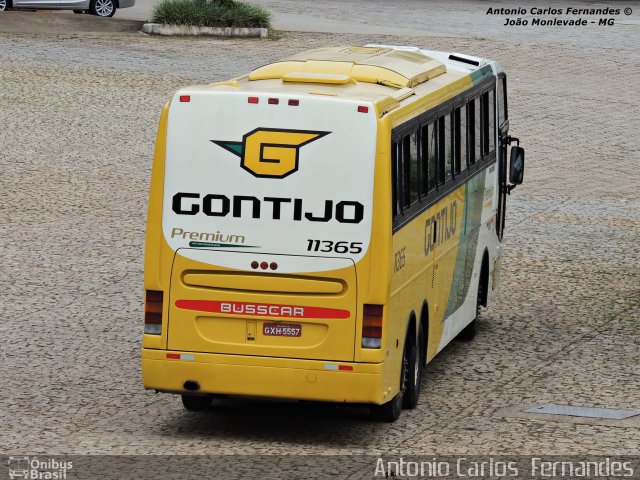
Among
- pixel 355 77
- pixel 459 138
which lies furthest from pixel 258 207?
pixel 459 138

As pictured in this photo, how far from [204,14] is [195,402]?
85.9 ft

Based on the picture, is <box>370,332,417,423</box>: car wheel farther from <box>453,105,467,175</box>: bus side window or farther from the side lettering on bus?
<box>453,105,467,175</box>: bus side window

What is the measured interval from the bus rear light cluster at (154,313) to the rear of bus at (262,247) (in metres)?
0.02

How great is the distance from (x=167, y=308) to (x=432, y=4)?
3990 centimetres

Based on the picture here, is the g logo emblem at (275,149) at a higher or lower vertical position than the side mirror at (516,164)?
higher

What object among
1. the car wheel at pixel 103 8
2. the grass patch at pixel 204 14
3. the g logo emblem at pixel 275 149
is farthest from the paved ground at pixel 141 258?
the car wheel at pixel 103 8

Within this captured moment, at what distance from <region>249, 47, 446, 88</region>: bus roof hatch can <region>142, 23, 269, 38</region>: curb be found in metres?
23.7

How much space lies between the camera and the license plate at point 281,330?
36.1ft

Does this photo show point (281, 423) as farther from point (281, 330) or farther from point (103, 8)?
point (103, 8)

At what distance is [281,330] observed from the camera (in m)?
11.0

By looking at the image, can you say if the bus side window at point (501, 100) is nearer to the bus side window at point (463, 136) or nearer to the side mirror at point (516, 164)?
the side mirror at point (516, 164)

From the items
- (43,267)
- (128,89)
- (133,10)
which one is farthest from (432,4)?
(43,267)

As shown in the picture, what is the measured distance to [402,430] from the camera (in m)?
11.7

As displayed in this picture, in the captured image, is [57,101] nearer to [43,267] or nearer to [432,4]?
[43,267]
